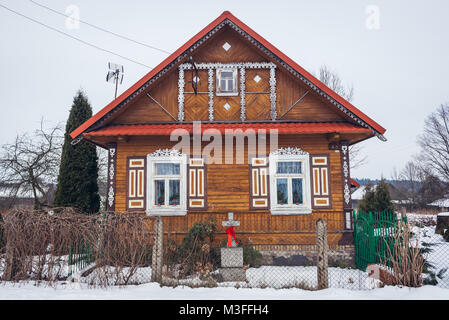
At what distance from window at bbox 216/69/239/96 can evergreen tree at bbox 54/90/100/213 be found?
25.1ft

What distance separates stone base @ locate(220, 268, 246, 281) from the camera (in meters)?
7.35

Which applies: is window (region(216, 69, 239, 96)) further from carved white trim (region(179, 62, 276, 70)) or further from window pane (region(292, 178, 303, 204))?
window pane (region(292, 178, 303, 204))

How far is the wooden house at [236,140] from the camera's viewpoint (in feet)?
31.4

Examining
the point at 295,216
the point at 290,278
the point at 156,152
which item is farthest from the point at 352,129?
the point at 156,152

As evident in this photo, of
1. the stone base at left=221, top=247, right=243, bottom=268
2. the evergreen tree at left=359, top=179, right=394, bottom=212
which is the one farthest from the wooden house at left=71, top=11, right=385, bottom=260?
the evergreen tree at left=359, top=179, right=394, bottom=212

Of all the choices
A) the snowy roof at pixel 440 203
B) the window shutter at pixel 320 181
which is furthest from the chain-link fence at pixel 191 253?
the snowy roof at pixel 440 203

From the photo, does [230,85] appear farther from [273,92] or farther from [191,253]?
[191,253]

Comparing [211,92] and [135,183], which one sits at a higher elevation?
[211,92]

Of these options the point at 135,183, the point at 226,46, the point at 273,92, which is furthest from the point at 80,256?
the point at 226,46

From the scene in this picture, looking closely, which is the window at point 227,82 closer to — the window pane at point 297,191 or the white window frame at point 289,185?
the white window frame at point 289,185

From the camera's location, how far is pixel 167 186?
10031 mm

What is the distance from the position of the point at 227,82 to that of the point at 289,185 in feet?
13.5

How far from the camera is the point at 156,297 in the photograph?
215 inches

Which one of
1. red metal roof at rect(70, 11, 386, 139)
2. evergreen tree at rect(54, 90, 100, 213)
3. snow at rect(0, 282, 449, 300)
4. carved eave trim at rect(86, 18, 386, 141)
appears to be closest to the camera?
snow at rect(0, 282, 449, 300)
